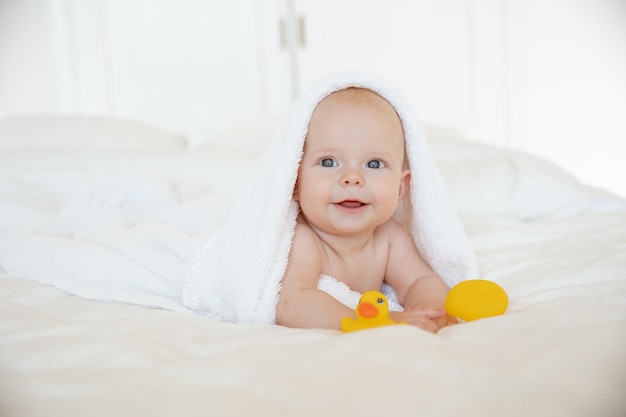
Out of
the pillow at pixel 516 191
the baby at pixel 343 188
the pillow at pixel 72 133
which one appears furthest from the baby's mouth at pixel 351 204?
the pillow at pixel 72 133

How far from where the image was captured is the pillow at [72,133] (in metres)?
1.83

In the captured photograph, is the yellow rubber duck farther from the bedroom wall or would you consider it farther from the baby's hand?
the bedroom wall

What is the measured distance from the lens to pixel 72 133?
1.90m

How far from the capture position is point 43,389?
532 mm

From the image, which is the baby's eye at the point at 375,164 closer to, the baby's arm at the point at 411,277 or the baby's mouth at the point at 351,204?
the baby's mouth at the point at 351,204

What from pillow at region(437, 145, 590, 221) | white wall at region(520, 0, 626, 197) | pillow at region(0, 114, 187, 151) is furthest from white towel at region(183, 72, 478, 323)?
white wall at region(520, 0, 626, 197)

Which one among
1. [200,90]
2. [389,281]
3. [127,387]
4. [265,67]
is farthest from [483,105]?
[127,387]

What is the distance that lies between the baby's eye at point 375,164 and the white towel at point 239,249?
9cm

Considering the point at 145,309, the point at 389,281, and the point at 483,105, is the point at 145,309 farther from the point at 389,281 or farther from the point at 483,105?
the point at 483,105

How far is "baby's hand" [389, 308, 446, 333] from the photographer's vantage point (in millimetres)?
753

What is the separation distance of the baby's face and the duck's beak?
23cm

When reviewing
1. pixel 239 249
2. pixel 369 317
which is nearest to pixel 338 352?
pixel 369 317

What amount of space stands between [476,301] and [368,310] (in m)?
0.17

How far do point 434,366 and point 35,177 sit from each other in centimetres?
131
